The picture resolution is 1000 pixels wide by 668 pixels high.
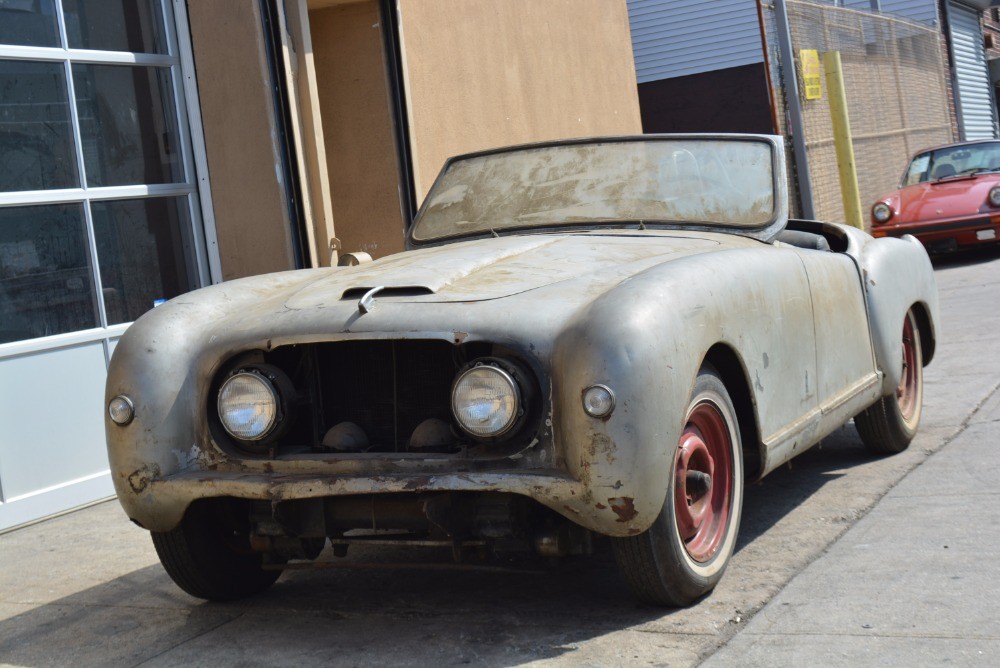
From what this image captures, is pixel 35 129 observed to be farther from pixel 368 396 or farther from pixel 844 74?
pixel 844 74

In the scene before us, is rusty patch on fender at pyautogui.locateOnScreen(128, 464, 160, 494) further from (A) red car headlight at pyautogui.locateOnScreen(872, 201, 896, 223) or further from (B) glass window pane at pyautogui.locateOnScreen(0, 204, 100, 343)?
(A) red car headlight at pyautogui.locateOnScreen(872, 201, 896, 223)

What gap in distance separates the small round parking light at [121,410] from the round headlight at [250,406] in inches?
Answer: 13.3

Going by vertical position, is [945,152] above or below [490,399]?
above

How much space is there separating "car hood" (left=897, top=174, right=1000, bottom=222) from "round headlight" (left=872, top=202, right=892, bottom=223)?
13 cm

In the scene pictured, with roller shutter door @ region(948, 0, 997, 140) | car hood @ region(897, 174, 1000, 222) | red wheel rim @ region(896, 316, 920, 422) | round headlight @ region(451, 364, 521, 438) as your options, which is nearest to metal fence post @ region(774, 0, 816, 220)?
car hood @ region(897, 174, 1000, 222)

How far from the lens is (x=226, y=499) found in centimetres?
384

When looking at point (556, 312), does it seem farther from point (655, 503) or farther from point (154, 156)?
point (154, 156)

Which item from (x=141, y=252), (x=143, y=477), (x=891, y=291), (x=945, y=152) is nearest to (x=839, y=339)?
(x=891, y=291)

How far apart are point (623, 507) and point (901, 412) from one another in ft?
8.93

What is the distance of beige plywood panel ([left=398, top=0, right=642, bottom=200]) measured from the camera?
8711mm

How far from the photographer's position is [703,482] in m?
3.59

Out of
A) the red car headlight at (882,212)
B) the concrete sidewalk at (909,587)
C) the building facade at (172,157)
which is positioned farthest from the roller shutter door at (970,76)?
the concrete sidewalk at (909,587)

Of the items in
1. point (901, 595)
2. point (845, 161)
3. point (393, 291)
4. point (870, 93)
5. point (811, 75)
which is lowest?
point (901, 595)

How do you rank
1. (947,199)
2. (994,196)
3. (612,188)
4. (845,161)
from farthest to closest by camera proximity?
(947,199) → (845,161) → (994,196) → (612,188)
